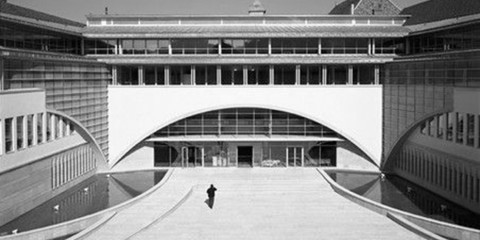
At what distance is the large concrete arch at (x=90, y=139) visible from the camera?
35.3 meters

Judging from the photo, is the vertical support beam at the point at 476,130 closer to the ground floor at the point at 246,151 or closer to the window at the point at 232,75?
the ground floor at the point at 246,151

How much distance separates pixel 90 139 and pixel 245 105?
33.8 ft

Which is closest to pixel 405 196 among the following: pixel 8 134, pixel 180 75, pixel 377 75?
pixel 377 75

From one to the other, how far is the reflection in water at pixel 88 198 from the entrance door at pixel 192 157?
2.06 m

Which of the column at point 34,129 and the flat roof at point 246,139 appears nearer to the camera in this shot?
the column at point 34,129

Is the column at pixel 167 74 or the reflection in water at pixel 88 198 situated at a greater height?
the column at pixel 167 74

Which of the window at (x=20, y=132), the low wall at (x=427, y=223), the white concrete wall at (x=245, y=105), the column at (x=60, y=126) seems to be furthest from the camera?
the white concrete wall at (x=245, y=105)

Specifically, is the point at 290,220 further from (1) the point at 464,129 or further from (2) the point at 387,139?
(2) the point at 387,139

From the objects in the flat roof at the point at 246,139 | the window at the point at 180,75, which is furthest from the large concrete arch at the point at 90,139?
the window at the point at 180,75

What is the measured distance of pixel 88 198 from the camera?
33062mm

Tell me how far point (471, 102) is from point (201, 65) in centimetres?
A: 1908

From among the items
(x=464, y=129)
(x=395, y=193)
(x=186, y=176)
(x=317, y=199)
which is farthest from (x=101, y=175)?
(x=464, y=129)

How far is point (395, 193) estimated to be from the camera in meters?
34.2

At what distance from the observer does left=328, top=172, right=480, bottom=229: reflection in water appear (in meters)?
28.3
